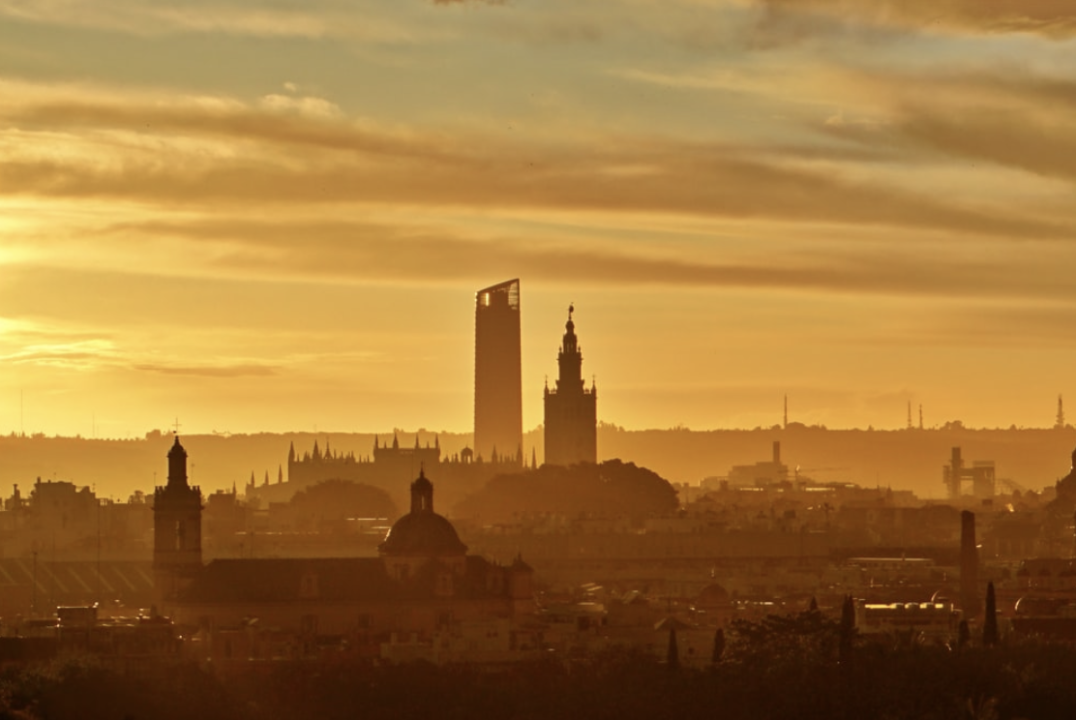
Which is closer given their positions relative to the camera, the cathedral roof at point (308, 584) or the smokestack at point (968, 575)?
the cathedral roof at point (308, 584)

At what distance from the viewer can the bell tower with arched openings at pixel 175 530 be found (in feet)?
451

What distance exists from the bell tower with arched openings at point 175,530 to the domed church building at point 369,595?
1681mm

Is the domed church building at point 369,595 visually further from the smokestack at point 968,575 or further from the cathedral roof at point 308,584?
the smokestack at point 968,575

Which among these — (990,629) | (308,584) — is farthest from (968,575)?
(990,629)

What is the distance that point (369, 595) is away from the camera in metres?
129

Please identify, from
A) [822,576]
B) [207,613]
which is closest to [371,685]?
[207,613]

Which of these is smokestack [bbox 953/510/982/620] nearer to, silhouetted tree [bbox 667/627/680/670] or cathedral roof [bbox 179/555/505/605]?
cathedral roof [bbox 179/555/505/605]

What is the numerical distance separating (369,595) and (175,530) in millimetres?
13407

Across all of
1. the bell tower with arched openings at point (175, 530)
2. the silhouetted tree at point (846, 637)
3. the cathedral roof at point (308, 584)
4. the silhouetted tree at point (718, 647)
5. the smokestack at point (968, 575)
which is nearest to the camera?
the silhouetted tree at point (846, 637)

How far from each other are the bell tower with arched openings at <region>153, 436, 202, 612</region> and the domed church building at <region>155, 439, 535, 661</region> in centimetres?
168

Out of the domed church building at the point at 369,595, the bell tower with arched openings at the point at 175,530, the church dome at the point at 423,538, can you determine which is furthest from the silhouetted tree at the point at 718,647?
the bell tower with arched openings at the point at 175,530

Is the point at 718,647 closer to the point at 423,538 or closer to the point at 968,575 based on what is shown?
the point at 423,538

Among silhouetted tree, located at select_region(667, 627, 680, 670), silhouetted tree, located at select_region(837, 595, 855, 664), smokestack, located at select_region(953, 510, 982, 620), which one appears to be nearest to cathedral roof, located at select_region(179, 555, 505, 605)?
silhouetted tree, located at select_region(667, 627, 680, 670)

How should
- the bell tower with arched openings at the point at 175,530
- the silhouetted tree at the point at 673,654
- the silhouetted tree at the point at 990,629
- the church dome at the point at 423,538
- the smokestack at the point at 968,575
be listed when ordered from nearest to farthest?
1. the silhouetted tree at the point at 673,654
2. the silhouetted tree at the point at 990,629
3. the church dome at the point at 423,538
4. the smokestack at the point at 968,575
5. the bell tower with arched openings at the point at 175,530
